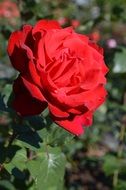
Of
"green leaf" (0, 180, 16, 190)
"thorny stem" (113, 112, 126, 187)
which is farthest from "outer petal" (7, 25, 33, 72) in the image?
"thorny stem" (113, 112, 126, 187)

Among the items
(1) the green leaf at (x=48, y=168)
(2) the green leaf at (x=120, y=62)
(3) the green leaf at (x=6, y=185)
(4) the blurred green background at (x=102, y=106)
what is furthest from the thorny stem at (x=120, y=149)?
(1) the green leaf at (x=48, y=168)

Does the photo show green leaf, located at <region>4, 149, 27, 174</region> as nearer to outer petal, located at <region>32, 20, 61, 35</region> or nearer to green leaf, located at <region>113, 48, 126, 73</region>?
outer petal, located at <region>32, 20, 61, 35</region>

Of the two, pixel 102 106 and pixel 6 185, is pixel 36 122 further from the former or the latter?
pixel 102 106

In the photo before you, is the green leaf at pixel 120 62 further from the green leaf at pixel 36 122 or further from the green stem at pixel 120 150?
the green leaf at pixel 36 122

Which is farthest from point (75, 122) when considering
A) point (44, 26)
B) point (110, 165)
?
point (110, 165)

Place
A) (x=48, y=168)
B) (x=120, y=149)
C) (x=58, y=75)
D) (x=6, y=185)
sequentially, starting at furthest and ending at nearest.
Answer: (x=120, y=149), (x=6, y=185), (x=48, y=168), (x=58, y=75)

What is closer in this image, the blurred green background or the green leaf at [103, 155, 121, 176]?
the blurred green background

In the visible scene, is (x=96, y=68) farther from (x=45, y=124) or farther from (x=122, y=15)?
(x=122, y=15)
